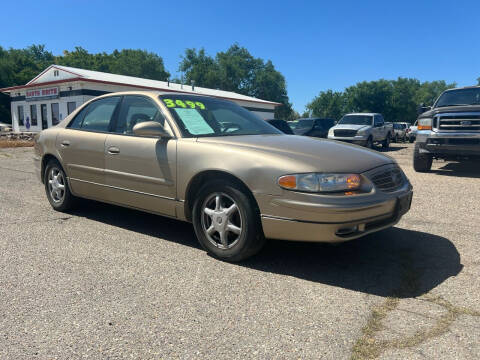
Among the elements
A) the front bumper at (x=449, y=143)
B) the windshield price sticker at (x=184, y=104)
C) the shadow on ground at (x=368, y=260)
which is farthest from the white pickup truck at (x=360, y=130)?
the windshield price sticker at (x=184, y=104)

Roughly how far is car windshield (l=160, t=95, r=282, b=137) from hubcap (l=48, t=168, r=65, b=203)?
1937mm

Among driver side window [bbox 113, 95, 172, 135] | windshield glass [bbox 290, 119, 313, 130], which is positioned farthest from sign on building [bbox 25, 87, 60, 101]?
driver side window [bbox 113, 95, 172, 135]

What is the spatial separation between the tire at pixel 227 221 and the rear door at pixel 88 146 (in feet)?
4.88

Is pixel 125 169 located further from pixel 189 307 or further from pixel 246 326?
pixel 246 326

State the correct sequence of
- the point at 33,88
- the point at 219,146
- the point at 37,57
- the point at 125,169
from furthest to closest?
the point at 37,57
the point at 33,88
the point at 125,169
the point at 219,146

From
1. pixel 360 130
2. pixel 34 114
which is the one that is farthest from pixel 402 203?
pixel 34 114

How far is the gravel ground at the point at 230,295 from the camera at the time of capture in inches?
89.7

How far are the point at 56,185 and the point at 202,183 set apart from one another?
255cm

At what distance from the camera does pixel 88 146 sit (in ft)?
15.3

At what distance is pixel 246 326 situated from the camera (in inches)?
98.3

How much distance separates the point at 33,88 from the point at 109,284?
115 feet

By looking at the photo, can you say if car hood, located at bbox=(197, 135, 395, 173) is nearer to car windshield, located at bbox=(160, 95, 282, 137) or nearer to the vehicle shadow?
car windshield, located at bbox=(160, 95, 282, 137)

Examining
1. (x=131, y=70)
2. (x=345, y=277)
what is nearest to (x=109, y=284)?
(x=345, y=277)

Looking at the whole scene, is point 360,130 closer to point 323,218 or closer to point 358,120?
A: point 358,120
